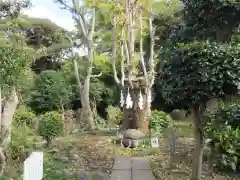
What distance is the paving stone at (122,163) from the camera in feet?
20.4

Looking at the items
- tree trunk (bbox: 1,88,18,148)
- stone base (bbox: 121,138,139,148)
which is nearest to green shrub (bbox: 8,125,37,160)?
tree trunk (bbox: 1,88,18,148)

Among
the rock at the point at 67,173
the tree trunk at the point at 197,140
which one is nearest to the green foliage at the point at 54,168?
the rock at the point at 67,173

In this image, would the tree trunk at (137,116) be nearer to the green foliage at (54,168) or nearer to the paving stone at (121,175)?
the green foliage at (54,168)

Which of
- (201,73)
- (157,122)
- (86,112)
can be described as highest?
(201,73)

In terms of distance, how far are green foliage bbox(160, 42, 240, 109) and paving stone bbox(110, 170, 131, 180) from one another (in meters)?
1.95

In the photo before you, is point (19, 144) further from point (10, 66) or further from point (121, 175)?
point (121, 175)

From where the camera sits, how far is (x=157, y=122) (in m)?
10.2

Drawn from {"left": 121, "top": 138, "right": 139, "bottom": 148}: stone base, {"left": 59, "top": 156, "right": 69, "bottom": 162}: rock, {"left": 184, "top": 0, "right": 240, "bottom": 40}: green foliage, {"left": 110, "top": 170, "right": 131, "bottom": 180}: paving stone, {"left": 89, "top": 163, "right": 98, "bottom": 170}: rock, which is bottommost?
{"left": 110, "top": 170, "right": 131, "bottom": 180}: paving stone

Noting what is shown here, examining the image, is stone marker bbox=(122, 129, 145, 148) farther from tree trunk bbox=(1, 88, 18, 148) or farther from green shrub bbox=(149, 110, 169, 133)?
tree trunk bbox=(1, 88, 18, 148)

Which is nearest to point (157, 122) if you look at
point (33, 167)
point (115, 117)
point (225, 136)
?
point (115, 117)

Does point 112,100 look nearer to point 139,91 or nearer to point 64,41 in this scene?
point 64,41

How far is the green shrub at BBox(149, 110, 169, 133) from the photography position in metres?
10.0

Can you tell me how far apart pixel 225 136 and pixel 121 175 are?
82.2 inches

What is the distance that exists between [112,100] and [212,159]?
10.7m
